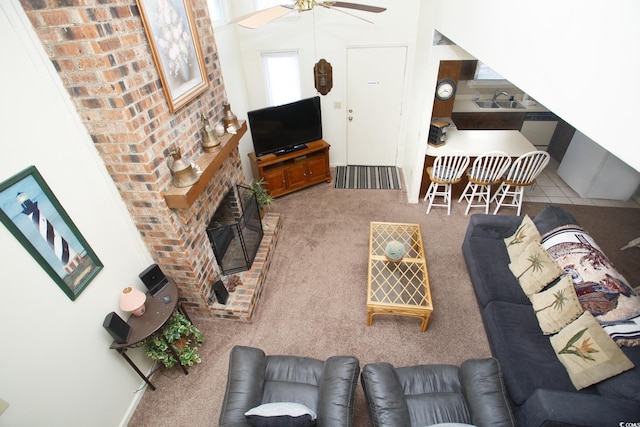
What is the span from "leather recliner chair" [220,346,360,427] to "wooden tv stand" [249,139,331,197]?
2.67m

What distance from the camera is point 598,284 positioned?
2.15 metres

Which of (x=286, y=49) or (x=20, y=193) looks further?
(x=286, y=49)

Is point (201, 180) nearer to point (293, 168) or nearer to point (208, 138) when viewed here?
point (208, 138)

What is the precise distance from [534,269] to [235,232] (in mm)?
2637

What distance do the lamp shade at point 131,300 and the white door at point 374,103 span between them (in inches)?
149

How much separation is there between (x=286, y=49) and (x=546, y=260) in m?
3.96

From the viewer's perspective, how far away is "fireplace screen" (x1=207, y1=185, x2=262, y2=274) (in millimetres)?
2898

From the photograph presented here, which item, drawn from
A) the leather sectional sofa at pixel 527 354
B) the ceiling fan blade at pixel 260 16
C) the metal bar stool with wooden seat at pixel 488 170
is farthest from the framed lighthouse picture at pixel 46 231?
the metal bar stool with wooden seat at pixel 488 170

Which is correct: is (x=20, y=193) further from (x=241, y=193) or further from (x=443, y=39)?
(x=443, y=39)

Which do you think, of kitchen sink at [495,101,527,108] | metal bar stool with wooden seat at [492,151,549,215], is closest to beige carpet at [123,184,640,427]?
metal bar stool with wooden seat at [492,151,549,215]

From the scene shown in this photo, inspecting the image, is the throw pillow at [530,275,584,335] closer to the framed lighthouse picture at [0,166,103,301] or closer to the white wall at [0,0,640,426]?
the white wall at [0,0,640,426]

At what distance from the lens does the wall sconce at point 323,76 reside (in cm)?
437

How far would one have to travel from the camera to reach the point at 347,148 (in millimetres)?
5125

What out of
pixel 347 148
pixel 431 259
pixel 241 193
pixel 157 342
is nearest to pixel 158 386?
pixel 157 342
